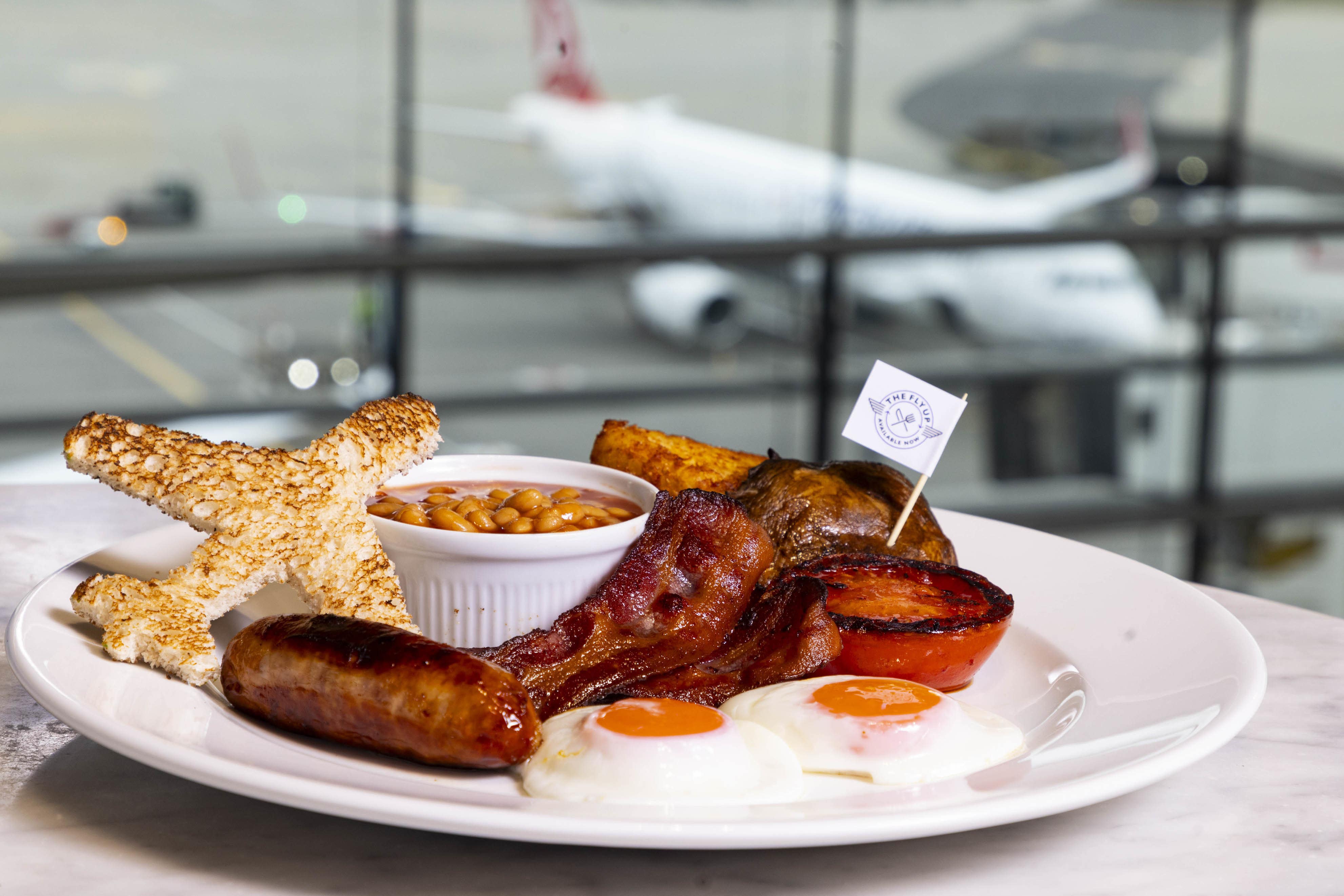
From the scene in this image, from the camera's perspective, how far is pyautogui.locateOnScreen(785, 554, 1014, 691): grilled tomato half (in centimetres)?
142

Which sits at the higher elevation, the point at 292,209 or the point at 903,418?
the point at 292,209

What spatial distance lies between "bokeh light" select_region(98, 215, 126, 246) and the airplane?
2.18 feet

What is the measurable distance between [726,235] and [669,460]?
387 centimetres

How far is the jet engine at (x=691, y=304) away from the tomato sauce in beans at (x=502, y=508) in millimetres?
4128

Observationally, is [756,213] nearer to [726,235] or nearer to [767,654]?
[726,235]

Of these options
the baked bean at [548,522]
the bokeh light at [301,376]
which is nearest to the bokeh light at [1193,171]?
the bokeh light at [301,376]

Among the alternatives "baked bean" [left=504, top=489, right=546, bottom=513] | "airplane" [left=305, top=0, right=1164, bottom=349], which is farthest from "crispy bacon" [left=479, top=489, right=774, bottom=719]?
"airplane" [left=305, top=0, right=1164, bottom=349]

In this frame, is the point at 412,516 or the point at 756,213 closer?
the point at 412,516

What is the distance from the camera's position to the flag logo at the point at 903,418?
170 centimetres

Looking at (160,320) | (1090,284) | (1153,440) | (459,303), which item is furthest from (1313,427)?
(160,320)

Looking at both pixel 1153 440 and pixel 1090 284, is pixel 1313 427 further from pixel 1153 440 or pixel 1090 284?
pixel 1090 284

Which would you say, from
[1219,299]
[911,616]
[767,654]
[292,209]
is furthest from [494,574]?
[1219,299]

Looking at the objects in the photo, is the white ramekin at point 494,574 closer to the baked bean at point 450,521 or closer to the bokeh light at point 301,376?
the baked bean at point 450,521

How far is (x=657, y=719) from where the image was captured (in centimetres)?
115
